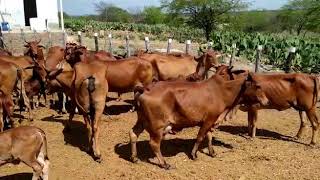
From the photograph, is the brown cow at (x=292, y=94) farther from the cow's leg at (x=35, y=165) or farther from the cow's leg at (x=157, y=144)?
the cow's leg at (x=35, y=165)

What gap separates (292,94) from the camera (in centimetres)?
992

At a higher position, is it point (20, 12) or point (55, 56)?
point (20, 12)

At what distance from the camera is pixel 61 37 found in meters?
27.7

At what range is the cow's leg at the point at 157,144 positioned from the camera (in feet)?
26.3

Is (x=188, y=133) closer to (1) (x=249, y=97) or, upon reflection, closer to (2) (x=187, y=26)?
(1) (x=249, y=97)

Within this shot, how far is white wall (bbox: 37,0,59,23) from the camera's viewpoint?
3269 centimetres

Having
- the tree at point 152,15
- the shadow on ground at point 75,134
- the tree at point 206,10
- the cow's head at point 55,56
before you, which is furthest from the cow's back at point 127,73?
the tree at point 152,15

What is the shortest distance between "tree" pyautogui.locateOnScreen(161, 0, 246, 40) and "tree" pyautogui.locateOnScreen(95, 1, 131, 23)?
48.7 m

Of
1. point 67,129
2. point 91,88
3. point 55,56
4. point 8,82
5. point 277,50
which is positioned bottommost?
point 67,129

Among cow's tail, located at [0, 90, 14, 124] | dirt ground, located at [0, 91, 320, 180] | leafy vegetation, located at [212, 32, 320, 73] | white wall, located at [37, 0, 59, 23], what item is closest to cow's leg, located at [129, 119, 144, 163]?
dirt ground, located at [0, 91, 320, 180]

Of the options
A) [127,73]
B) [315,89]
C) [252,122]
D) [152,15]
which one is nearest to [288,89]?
[315,89]

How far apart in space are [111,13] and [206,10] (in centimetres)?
5493

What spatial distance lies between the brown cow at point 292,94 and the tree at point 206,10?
Answer: 36.2m

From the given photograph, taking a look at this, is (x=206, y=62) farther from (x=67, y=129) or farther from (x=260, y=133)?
(x=67, y=129)
